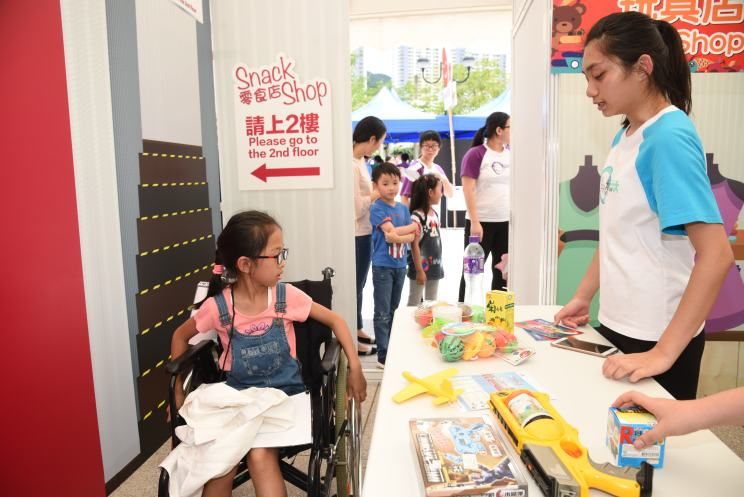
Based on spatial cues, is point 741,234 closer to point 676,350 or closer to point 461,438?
point 676,350

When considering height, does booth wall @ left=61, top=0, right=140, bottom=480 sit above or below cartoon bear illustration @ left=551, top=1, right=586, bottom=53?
below

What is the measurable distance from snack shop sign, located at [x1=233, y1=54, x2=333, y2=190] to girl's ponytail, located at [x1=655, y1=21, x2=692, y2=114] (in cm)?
188

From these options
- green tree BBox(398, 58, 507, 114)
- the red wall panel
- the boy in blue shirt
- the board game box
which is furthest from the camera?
green tree BBox(398, 58, 507, 114)

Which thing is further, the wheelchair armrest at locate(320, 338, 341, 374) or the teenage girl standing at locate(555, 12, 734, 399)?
the wheelchair armrest at locate(320, 338, 341, 374)

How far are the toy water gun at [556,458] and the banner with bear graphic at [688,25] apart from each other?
2.02m

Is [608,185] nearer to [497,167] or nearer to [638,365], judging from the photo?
[638,365]

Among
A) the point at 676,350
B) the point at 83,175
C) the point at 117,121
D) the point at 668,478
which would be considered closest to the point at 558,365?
the point at 676,350

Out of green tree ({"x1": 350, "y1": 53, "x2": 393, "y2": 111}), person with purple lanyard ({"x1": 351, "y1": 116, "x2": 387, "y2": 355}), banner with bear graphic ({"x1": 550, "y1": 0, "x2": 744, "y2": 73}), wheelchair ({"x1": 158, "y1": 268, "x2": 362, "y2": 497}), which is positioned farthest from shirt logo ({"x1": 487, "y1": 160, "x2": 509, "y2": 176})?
green tree ({"x1": 350, "y1": 53, "x2": 393, "y2": 111})

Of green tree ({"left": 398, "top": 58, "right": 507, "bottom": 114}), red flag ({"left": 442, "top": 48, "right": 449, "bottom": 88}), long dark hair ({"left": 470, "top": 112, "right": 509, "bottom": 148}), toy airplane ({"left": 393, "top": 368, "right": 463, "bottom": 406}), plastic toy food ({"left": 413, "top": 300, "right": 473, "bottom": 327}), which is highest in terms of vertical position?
green tree ({"left": 398, "top": 58, "right": 507, "bottom": 114})

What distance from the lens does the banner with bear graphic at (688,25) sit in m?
2.31

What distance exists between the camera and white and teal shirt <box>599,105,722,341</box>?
103cm

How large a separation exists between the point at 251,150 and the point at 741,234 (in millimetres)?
2555

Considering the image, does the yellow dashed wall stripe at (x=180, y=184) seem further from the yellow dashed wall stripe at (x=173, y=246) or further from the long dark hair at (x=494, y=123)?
the long dark hair at (x=494, y=123)

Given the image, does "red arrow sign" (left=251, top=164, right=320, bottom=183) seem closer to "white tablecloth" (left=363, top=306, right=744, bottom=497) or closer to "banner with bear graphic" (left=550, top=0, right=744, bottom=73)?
"banner with bear graphic" (left=550, top=0, right=744, bottom=73)
